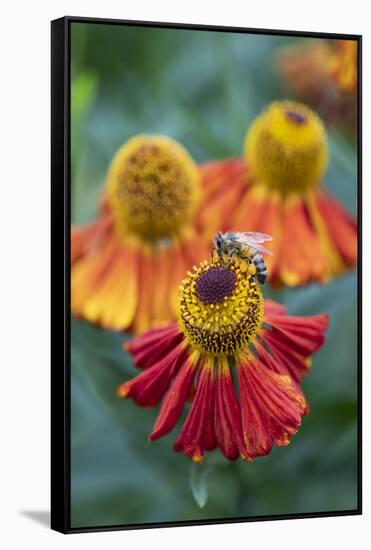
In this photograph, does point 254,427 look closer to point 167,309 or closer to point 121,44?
point 167,309

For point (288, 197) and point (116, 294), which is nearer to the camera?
point (116, 294)

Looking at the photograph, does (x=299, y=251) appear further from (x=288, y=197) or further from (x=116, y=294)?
(x=116, y=294)

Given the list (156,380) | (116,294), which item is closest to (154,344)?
(156,380)

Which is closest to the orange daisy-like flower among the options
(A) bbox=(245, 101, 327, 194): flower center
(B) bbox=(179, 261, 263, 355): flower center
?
(A) bbox=(245, 101, 327, 194): flower center

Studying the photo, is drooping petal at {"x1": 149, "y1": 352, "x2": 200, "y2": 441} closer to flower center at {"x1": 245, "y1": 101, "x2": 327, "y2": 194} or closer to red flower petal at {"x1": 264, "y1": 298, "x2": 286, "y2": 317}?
red flower petal at {"x1": 264, "y1": 298, "x2": 286, "y2": 317}

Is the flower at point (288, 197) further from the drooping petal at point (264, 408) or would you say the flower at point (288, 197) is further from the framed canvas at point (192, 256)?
the drooping petal at point (264, 408)

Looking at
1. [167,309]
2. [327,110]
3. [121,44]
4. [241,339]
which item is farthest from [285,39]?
[241,339]

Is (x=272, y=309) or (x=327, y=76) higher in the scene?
(x=327, y=76)
